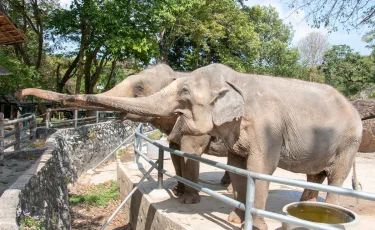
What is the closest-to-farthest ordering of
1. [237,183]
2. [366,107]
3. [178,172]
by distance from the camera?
[237,183] → [178,172] → [366,107]

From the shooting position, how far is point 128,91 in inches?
186

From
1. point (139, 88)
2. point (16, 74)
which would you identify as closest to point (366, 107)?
point (139, 88)

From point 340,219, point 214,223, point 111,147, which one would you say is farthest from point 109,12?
point 340,219

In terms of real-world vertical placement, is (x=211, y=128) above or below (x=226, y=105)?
below

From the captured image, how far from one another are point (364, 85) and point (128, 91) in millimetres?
26076

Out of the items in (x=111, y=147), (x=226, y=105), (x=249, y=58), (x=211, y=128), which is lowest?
(x=111, y=147)

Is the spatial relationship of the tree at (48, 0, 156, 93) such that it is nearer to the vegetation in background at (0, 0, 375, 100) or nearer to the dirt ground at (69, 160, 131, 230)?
the vegetation in background at (0, 0, 375, 100)

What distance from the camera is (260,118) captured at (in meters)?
3.40

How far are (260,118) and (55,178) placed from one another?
4091 mm

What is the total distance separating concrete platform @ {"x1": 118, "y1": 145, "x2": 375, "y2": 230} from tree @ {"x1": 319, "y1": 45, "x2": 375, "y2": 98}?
22575 mm

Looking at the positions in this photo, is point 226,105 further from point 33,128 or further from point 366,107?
point 33,128

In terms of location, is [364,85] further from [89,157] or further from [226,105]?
[226,105]

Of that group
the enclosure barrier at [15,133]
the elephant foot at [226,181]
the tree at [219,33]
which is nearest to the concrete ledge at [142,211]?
the elephant foot at [226,181]

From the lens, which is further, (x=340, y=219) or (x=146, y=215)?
(x=146, y=215)
